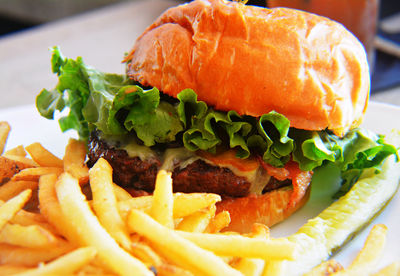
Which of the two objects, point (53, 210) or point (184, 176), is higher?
point (53, 210)

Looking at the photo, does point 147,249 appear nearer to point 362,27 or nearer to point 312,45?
point 312,45

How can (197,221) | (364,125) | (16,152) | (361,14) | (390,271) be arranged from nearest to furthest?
(390,271) → (197,221) → (16,152) → (364,125) → (361,14)

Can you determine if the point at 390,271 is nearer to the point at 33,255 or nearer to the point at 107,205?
the point at 107,205

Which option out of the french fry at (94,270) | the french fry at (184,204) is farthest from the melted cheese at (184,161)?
the french fry at (94,270)

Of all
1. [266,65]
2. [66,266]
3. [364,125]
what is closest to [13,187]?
[66,266]

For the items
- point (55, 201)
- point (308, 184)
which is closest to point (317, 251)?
point (308, 184)

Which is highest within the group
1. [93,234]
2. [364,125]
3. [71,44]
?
[93,234]

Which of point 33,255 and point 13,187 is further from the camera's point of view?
point 13,187

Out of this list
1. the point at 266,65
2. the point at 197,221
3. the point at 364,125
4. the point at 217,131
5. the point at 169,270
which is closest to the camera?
the point at 169,270
